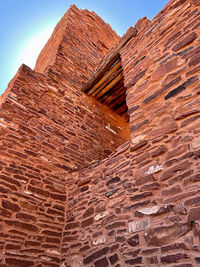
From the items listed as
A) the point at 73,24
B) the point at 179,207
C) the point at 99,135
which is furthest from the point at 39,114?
the point at 73,24

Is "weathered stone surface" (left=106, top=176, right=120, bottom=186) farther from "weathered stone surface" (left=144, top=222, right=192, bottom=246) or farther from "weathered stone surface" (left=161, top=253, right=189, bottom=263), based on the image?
"weathered stone surface" (left=161, top=253, right=189, bottom=263)

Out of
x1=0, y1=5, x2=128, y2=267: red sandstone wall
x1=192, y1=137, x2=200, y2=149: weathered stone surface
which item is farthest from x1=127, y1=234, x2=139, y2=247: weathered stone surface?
x1=0, y1=5, x2=128, y2=267: red sandstone wall

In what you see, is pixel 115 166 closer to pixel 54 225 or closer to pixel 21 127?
pixel 54 225

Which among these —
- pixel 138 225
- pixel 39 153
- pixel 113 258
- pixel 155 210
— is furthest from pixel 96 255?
pixel 39 153

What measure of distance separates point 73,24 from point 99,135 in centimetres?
432

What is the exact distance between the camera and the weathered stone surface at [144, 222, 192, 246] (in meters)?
2.01

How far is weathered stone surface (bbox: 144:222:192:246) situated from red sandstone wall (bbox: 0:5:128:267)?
1874 millimetres

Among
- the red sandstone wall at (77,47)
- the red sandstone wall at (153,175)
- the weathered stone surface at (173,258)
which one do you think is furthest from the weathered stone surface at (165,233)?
the red sandstone wall at (77,47)

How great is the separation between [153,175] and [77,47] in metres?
5.60

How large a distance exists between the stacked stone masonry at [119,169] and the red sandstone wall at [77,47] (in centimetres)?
64

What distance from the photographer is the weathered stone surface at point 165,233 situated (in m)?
2.01

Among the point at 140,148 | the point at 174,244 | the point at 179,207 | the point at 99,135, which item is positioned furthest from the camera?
the point at 99,135

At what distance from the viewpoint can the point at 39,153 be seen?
4164mm

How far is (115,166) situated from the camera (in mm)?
3471
